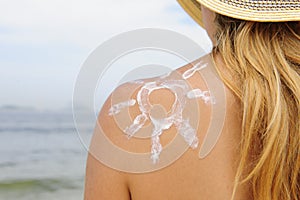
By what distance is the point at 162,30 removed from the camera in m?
1.17

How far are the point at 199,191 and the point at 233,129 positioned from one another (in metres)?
0.14

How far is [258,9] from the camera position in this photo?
1240mm

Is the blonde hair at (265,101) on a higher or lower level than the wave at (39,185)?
higher

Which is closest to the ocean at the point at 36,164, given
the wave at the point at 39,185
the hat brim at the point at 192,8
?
the wave at the point at 39,185

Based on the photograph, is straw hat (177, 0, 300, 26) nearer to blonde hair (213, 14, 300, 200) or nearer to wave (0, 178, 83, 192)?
blonde hair (213, 14, 300, 200)

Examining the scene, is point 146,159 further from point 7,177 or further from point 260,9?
point 7,177

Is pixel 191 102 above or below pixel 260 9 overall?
below

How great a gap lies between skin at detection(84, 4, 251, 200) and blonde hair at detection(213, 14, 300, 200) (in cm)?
2

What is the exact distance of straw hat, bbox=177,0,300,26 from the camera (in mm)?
1221

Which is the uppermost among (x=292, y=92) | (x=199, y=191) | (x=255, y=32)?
(x=255, y=32)

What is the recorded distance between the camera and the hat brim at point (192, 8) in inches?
61.7

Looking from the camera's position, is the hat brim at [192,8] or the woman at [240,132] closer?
the woman at [240,132]

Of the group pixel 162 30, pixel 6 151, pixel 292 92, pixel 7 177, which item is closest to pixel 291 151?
pixel 292 92

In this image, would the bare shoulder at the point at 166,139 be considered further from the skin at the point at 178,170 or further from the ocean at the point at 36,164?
the ocean at the point at 36,164
